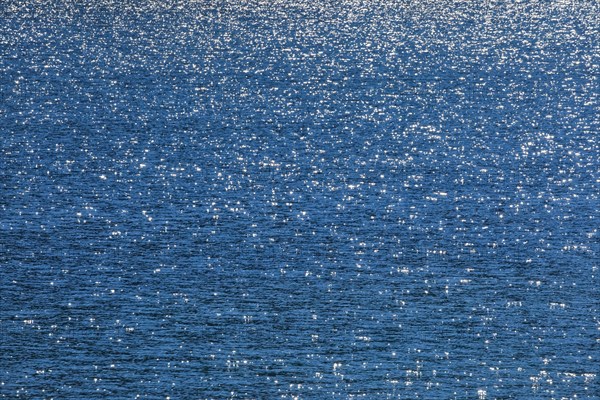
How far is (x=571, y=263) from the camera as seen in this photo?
189 feet

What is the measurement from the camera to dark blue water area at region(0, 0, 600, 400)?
45.9 metres

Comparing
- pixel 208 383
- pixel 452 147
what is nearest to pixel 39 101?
pixel 452 147

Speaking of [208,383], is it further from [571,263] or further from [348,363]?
[571,263]

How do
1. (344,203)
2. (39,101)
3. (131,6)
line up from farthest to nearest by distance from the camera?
(131,6) → (39,101) → (344,203)

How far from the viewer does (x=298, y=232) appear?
205ft

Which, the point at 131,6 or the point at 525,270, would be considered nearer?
the point at 525,270

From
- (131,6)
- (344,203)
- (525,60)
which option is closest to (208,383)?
(344,203)

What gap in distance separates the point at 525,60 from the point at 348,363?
9120 centimetres

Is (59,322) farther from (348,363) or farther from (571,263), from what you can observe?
(571,263)

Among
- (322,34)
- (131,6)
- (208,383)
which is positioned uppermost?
(131,6)

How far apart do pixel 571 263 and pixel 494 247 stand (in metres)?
4.40

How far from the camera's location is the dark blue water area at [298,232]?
4591cm

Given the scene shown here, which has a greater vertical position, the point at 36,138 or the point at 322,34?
the point at 322,34

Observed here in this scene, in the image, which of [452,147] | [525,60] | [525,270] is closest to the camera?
[525,270]
